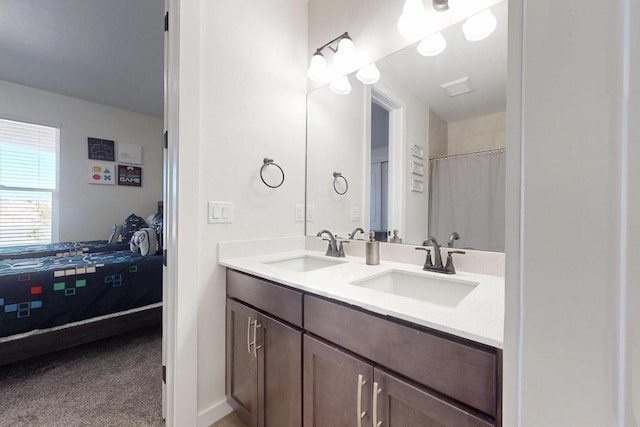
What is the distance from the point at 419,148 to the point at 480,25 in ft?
1.86

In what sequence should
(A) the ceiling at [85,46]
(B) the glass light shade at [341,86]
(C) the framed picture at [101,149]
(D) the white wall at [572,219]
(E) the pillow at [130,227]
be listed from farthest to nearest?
(C) the framed picture at [101,149], (E) the pillow at [130,227], (A) the ceiling at [85,46], (B) the glass light shade at [341,86], (D) the white wall at [572,219]

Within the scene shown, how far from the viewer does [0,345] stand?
1.72m

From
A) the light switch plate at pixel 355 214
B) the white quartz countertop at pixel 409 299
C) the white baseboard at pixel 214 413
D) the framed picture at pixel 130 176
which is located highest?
the framed picture at pixel 130 176

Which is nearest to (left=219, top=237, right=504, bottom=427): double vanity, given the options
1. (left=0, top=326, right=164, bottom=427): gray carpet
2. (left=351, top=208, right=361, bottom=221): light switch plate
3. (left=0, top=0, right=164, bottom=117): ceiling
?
(left=351, top=208, right=361, bottom=221): light switch plate

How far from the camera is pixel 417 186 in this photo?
144 cm

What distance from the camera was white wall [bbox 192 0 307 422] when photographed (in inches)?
55.9

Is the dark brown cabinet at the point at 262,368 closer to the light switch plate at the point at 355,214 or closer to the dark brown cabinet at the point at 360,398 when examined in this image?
the dark brown cabinet at the point at 360,398

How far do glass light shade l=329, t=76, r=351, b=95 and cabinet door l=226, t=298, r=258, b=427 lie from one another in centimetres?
143

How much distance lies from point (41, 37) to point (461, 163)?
11.7 ft

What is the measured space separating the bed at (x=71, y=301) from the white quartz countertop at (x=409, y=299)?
1.41 metres

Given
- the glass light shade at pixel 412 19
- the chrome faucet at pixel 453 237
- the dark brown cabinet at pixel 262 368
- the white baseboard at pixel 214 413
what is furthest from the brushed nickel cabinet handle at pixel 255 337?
the glass light shade at pixel 412 19

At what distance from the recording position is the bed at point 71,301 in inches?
70.7

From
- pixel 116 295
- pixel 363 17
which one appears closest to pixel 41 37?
pixel 116 295

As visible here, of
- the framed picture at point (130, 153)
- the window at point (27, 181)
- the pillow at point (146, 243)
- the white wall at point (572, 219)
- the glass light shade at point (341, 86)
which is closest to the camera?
the white wall at point (572, 219)
